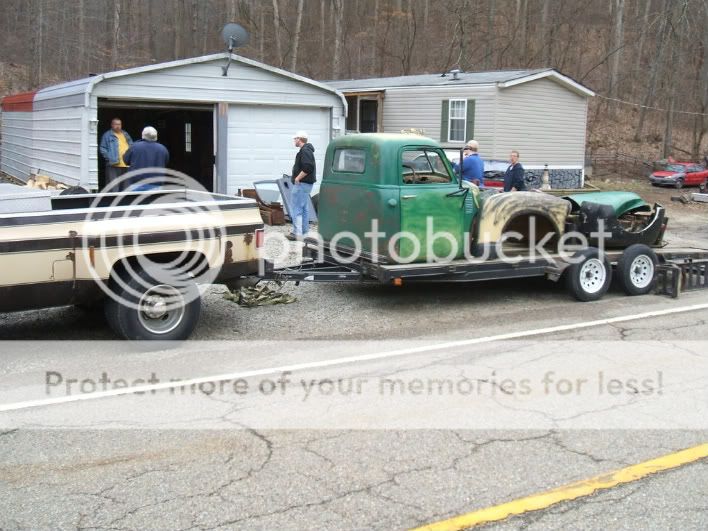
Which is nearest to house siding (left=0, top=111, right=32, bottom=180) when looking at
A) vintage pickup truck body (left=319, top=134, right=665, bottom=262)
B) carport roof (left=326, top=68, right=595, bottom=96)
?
carport roof (left=326, top=68, right=595, bottom=96)

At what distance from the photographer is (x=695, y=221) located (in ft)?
69.9

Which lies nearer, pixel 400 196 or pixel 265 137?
pixel 400 196

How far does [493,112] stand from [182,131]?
961 cm

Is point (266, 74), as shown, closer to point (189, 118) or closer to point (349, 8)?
point (189, 118)

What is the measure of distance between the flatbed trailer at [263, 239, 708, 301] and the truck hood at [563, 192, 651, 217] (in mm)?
578

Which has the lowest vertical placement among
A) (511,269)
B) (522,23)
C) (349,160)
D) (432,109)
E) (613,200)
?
(511,269)

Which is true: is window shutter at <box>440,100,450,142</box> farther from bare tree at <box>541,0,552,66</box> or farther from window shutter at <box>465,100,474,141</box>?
bare tree at <box>541,0,552,66</box>

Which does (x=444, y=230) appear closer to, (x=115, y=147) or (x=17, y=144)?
(x=115, y=147)

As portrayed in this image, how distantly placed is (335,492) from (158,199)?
510cm

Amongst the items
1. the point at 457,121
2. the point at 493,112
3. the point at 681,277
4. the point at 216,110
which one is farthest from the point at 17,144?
the point at 681,277

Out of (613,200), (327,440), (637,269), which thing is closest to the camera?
(327,440)

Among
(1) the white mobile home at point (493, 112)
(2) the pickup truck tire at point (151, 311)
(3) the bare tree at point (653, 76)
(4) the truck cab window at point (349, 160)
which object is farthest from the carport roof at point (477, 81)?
(2) the pickup truck tire at point (151, 311)

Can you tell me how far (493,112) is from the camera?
24281mm

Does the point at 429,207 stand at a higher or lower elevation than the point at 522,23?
lower
